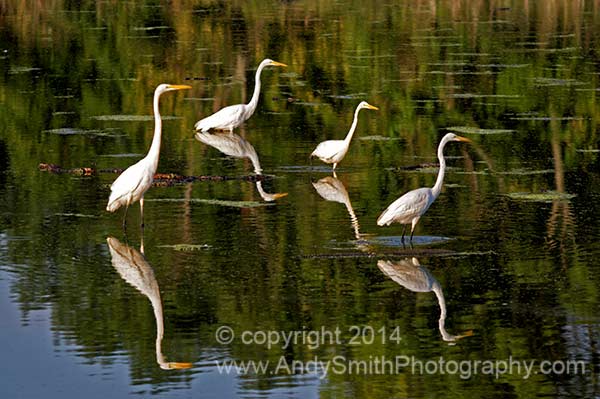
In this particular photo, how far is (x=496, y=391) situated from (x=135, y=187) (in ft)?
18.8

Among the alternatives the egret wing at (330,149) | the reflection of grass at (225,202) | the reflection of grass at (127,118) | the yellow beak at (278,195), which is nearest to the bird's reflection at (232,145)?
the egret wing at (330,149)

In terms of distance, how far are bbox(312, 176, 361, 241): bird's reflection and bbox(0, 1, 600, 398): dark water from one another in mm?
47

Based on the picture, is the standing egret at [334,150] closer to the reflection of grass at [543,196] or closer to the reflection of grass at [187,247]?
the reflection of grass at [543,196]

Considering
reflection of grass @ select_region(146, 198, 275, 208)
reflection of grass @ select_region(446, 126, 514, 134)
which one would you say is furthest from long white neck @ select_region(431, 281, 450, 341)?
reflection of grass @ select_region(446, 126, 514, 134)

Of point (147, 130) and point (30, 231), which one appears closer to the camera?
point (30, 231)

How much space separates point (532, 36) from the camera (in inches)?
1483

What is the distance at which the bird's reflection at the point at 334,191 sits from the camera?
1641cm

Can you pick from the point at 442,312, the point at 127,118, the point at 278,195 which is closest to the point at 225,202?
the point at 278,195

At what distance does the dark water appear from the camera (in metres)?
10.6

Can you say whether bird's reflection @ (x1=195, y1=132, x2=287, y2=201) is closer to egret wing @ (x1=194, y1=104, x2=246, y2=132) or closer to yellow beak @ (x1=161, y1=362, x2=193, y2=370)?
egret wing @ (x1=194, y1=104, x2=246, y2=132)

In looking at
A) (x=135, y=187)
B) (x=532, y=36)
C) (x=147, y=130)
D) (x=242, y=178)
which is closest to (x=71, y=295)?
(x=135, y=187)

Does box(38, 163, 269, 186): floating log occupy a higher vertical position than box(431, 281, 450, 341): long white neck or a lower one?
higher

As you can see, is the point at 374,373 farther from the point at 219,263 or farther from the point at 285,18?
the point at 285,18

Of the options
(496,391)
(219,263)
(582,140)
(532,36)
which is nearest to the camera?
(496,391)
